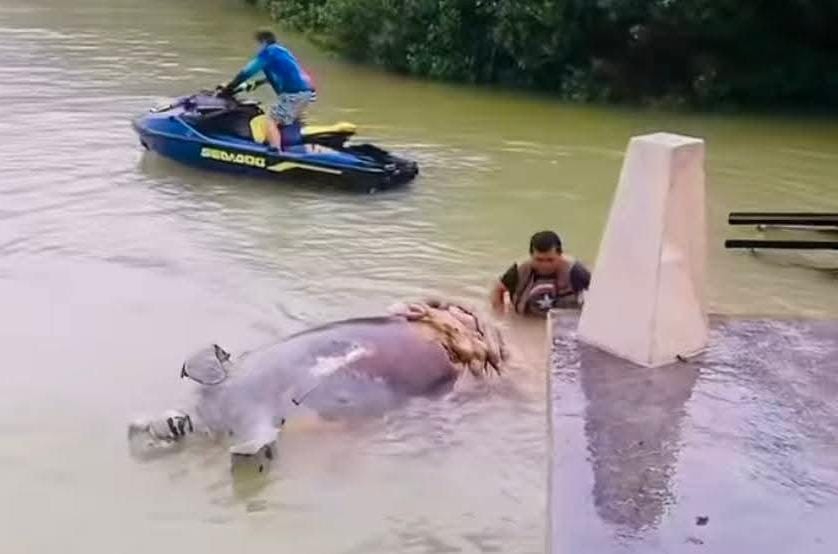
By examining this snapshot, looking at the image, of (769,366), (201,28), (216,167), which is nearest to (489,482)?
(769,366)

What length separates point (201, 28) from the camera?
26.3 meters

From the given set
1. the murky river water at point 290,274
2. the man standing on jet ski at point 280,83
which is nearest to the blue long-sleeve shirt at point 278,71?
the man standing on jet ski at point 280,83

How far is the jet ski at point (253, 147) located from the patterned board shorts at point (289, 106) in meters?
0.12

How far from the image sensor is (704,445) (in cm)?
570

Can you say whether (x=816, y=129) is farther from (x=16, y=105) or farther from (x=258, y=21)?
(x=258, y=21)

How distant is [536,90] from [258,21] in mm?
9031

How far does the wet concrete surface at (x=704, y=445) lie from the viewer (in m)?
5.02

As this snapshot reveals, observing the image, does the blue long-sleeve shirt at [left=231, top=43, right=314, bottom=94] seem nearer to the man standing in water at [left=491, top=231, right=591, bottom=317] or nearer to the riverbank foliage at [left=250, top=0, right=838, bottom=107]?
the man standing in water at [left=491, top=231, right=591, bottom=317]

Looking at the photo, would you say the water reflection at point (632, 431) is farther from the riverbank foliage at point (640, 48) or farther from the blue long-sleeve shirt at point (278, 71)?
the riverbank foliage at point (640, 48)

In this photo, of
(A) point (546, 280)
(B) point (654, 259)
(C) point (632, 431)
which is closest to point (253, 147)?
(A) point (546, 280)

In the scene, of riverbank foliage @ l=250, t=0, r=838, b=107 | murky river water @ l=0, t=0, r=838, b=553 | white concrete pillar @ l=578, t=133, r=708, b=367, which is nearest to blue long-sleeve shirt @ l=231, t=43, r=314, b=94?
murky river water @ l=0, t=0, r=838, b=553

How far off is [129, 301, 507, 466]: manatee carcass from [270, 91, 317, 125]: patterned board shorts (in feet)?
17.4

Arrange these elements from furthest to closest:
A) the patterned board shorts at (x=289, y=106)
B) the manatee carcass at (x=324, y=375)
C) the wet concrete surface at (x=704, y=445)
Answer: the patterned board shorts at (x=289, y=106) < the manatee carcass at (x=324, y=375) < the wet concrete surface at (x=704, y=445)

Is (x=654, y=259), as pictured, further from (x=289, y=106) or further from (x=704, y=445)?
(x=289, y=106)
